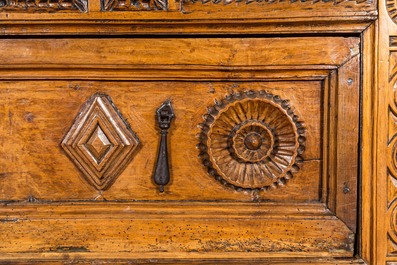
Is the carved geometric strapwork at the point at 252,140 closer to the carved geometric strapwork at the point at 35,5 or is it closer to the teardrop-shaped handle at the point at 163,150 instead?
the teardrop-shaped handle at the point at 163,150

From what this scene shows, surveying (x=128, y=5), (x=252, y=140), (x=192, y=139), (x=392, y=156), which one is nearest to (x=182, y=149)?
(x=192, y=139)

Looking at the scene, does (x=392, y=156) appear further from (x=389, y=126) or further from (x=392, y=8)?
(x=392, y=8)

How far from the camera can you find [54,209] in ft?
2.73

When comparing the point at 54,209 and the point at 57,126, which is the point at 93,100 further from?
the point at 54,209

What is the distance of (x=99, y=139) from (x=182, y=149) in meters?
0.16

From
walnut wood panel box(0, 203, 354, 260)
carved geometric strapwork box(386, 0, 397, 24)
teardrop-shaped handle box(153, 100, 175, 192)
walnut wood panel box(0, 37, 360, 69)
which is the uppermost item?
carved geometric strapwork box(386, 0, 397, 24)

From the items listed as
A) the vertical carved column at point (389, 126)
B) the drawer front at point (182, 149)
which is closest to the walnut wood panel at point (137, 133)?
the drawer front at point (182, 149)

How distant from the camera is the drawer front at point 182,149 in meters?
0.82

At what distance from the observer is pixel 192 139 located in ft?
2.76

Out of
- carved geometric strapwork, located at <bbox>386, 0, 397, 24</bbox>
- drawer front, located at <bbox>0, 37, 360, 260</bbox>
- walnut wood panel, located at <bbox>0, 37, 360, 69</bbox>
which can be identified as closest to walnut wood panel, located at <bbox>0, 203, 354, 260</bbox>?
drawer front, located at <bbox>0, 37, 360, 260</bbox>

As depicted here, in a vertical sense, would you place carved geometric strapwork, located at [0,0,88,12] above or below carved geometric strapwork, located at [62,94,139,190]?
above

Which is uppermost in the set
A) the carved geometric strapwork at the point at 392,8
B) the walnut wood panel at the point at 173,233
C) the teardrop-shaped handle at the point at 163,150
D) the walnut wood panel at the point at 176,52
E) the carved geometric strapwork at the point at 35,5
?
the carved geometric strapwork at the point at 392,8

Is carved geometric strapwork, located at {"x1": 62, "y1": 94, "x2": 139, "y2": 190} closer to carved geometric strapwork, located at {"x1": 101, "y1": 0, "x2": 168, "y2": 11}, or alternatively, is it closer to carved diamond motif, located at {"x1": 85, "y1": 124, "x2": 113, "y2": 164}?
carved diamond motif, located at {"x1": 85, "y1": 124, "x2": 113, "y2": 164}

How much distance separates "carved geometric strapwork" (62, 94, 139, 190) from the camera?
0.83m
